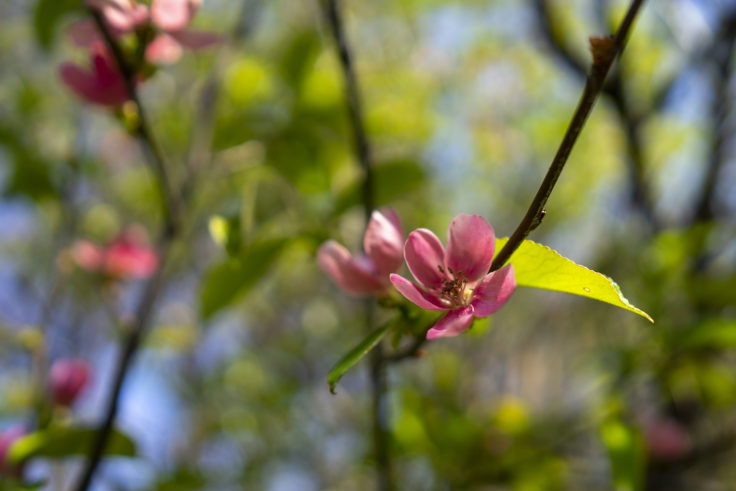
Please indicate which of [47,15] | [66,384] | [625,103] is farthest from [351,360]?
[625,103]

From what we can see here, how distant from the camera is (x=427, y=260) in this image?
20.9 inches

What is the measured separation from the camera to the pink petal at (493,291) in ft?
1.48

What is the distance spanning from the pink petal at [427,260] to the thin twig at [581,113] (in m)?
0.10

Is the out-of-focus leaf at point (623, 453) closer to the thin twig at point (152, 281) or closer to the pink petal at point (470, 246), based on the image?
the pink petal at point (470, 246)

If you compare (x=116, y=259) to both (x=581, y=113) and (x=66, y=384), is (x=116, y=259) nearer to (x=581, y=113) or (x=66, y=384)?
(x=66, y=384)

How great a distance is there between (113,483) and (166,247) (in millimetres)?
469

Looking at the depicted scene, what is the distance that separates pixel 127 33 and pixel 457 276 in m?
0.55

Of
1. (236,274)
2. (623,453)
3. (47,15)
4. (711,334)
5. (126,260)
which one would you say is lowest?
(126,260)

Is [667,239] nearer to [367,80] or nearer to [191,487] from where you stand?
[191,487]

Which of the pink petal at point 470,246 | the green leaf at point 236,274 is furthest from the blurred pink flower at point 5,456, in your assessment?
the pink petal at point 470,246

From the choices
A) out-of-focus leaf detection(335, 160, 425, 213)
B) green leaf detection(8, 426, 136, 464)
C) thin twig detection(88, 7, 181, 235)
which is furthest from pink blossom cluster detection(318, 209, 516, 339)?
green leaf detection(8, 426, 136, 464)

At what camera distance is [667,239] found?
1142 mm

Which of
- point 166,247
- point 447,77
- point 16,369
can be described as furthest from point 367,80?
point 16,369

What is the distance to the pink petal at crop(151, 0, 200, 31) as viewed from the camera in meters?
0.74
